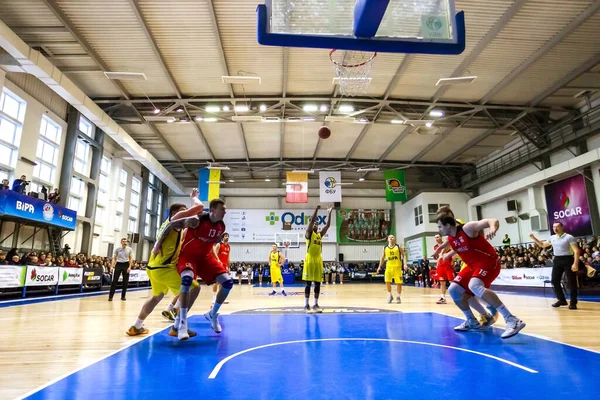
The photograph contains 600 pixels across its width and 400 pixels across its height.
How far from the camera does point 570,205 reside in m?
17.2

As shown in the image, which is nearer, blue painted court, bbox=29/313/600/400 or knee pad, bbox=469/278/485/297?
blue painted court, bbox=29/313/600/400

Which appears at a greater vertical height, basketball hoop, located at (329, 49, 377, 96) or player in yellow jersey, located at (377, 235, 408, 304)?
basketball hoop, located at (329, 49, 377, 96)

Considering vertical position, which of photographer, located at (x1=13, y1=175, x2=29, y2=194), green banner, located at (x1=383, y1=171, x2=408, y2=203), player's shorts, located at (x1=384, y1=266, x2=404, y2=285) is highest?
green banner, located at (x1=383, y1=171, x2=408, y2=203)

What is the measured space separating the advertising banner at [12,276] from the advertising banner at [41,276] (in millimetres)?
209

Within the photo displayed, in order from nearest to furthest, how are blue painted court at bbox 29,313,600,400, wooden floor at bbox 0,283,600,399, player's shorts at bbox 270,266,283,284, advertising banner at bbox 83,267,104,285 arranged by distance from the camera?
blue painted court at bbox 29,313,600,400, wooden floor at bbox 0,283,600,399, advertising banner at bbox 83,267,104,285, player's shorts at bbox 270,266,283,284

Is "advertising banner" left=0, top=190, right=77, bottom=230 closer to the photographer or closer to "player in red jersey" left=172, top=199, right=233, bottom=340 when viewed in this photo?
the photographer

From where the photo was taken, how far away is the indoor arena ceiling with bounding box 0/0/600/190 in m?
11.1

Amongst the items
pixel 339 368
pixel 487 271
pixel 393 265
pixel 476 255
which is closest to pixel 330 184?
pixel 393 265

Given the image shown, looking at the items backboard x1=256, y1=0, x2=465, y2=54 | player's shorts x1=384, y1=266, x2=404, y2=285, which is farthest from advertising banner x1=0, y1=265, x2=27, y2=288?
player's shorts x1=384, y1=266, x2=404, y2=285

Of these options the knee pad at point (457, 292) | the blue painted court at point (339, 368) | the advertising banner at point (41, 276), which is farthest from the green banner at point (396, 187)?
the blue painted court at point (339, 368)

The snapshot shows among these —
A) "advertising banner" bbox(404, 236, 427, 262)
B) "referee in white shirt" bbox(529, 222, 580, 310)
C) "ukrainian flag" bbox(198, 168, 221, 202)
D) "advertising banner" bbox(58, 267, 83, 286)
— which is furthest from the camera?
"advertising banner" bbox(404, 236, 427, 262)

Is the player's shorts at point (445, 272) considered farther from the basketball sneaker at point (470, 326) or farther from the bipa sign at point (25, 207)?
the bipa sign at point (25, 207)

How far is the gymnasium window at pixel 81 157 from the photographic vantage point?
60.9 feet

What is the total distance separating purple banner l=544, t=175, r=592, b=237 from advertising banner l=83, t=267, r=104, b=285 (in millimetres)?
21056
